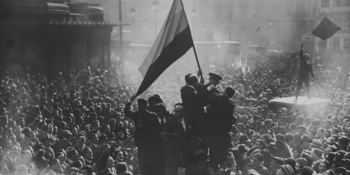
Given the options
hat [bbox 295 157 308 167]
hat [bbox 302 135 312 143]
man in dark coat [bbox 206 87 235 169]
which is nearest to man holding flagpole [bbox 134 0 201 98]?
man in dark coat [bbox 206 87 235 169]

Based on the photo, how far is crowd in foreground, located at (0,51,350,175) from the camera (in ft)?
27.2

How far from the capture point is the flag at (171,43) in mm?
8984

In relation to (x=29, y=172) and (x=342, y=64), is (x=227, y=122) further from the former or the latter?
(x=342, y=64)

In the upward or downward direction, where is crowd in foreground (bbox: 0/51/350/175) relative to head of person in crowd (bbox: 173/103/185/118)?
downward

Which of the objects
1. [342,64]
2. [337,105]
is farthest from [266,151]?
[342,64]

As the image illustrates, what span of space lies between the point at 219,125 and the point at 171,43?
66.7 inches

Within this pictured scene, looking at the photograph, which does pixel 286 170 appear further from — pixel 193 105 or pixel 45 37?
pixel 45 37

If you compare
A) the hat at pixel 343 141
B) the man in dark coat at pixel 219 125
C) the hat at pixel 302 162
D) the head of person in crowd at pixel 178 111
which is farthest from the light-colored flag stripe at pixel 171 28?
the hat at pixel 343 141

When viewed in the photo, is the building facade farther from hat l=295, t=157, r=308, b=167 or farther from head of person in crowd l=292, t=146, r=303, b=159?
hat l=295, t=157, r=308, b=167

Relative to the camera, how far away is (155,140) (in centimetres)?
828

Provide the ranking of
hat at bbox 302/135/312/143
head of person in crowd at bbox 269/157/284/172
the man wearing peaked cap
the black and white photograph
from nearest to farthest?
the black and white photograph
the man wearing peaked cap
head of person in crowd at bbox 269/157/284/172
hat at bbox 302/135/312/143

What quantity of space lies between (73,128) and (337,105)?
9324 millimetres

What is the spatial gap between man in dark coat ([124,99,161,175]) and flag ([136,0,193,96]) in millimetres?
784

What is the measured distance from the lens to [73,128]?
13766 millimetres
